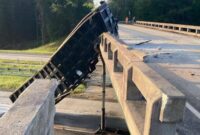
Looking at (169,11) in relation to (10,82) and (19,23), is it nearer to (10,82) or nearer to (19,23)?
(19,23)

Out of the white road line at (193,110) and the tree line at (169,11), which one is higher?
the tree line at (169,11)

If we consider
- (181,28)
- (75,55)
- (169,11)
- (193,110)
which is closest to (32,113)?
(193,110)

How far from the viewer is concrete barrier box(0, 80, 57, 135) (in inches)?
87.4

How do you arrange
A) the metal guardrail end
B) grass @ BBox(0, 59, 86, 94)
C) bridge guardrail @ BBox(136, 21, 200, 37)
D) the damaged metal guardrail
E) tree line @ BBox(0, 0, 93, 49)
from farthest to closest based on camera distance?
tree line @ BBox(0, 0, 93, 49) → grass @ BBox(0, 59, 86, 94) → bridge guardrail @ BBox(136, 21, 200, 37) → the damaged metal guardrail → the metal guardrail end

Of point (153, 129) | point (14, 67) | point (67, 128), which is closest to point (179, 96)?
point (153, 129)

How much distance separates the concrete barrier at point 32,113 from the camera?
2221mm

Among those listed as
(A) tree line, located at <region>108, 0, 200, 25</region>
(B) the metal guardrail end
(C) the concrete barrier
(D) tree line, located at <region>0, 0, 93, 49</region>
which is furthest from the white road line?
(A) tree line, located at <region>108, 0, 200, 25</region>

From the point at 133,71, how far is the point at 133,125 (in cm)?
68

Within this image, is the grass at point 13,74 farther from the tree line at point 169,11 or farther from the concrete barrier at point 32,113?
the tree line at point 169,11

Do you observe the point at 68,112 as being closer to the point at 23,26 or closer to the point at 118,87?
the point at 118,87

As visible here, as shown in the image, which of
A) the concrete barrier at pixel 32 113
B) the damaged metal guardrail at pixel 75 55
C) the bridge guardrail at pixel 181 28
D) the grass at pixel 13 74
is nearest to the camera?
the concrete barrier at pixel 32 113

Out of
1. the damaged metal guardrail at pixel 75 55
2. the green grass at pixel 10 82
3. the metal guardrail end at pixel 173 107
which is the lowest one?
the green grass at pixel 10 82

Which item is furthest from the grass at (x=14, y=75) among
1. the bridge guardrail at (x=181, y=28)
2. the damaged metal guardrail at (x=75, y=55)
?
the bridge guardrail at (x=181, y=28)

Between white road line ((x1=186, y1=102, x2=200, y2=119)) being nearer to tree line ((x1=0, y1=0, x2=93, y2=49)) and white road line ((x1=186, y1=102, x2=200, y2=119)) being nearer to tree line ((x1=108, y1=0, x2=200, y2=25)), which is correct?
tree line ((x1=0, y1=0, x2=93, y2=49))
